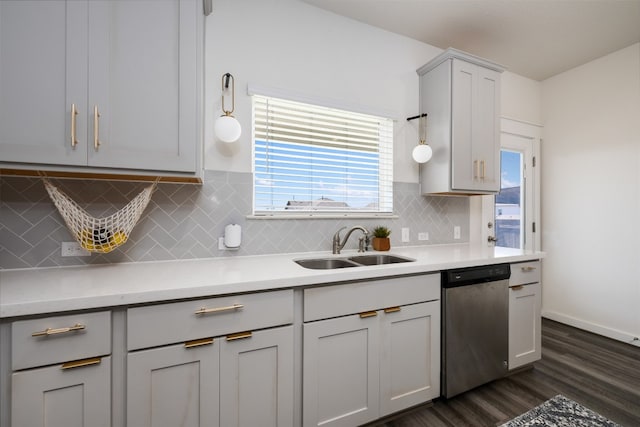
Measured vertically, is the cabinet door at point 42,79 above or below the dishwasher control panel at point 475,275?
above

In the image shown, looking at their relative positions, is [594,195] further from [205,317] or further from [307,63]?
[205,317]

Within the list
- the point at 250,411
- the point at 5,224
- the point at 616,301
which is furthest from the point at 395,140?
the point at 616,301

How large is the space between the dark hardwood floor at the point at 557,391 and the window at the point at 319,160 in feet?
4.65

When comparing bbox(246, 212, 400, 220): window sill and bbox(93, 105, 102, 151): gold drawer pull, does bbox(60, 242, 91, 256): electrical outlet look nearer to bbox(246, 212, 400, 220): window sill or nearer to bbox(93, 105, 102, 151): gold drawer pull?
bbox(93, 105, 102, 151): gold drawer pull

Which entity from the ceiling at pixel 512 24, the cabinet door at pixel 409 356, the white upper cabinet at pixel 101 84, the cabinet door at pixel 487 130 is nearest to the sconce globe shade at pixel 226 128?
the white upper cabinet at pixel 101 84

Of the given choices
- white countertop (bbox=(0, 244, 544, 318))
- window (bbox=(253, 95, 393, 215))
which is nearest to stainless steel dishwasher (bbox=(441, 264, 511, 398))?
white countertop (bbox=(0, 244, 544, 318))

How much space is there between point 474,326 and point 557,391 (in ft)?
2.56

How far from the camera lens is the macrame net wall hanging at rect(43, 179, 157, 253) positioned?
4.20 feet

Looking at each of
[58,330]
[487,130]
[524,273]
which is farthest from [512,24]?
[58,330]

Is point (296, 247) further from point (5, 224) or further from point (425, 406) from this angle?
point (5, 224)

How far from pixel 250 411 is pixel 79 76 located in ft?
5.45

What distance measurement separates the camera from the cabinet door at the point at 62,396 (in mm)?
950

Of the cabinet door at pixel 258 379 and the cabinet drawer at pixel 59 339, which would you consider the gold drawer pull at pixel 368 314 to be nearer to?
the cabinet door at pixel 258 379

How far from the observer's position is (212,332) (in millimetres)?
1184
